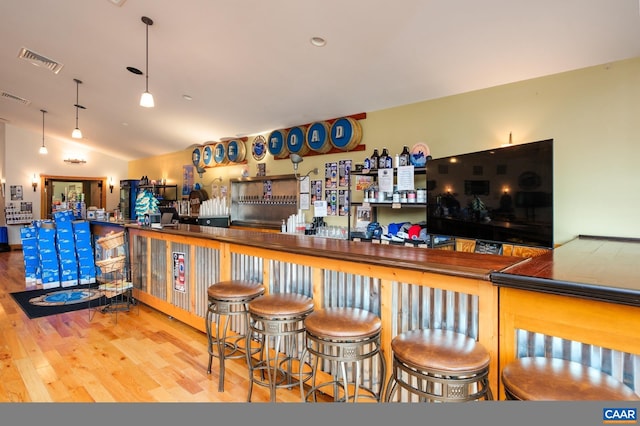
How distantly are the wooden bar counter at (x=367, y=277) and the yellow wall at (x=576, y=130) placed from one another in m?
1.91

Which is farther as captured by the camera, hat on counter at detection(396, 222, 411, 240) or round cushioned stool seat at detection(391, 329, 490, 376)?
hat on counter at detection(396, 222, 411, 240)

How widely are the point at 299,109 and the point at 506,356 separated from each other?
4416mm

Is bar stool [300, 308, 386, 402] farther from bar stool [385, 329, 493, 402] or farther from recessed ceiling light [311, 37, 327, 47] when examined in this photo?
recessed ceiling light [311, 37, 327, 47]

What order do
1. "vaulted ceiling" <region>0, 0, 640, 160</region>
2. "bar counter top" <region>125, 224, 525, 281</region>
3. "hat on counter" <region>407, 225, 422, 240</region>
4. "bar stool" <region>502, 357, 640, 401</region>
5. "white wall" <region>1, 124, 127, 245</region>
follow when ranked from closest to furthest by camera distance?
"bar stool" <region>502, 357, 640, 401</region> → "bar counter top" <region>125, 224, 525, 281</region> → "vaulted ceiling" <region>0, 0, 640, 160</region> → "hat on counter" <region>407, 225, 422, 240</region> → "white wall" <region>1, 124, 127, 245</region>

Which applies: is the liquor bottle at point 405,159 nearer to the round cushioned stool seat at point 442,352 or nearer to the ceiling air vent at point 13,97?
the round cushioned stool seat at point 442,352

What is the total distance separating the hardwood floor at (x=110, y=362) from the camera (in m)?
2.46

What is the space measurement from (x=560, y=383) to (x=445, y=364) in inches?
14.5

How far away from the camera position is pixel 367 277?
2189 mm

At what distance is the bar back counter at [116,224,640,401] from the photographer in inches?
52.4

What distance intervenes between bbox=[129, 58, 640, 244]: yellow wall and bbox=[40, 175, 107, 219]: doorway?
433 inches

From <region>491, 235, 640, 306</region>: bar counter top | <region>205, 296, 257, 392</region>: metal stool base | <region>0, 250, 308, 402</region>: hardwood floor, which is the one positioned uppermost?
<region>491, 235, 640, 306</region>: bar counter top

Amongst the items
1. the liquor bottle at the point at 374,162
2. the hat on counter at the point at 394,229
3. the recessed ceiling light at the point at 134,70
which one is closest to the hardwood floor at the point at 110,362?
the hat on counter at the point at 394,229

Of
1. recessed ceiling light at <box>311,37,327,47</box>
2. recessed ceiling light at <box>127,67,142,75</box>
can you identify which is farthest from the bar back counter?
recessed ceiling light at <box>127,67,142,75</box>

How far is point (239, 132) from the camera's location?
263 inches
